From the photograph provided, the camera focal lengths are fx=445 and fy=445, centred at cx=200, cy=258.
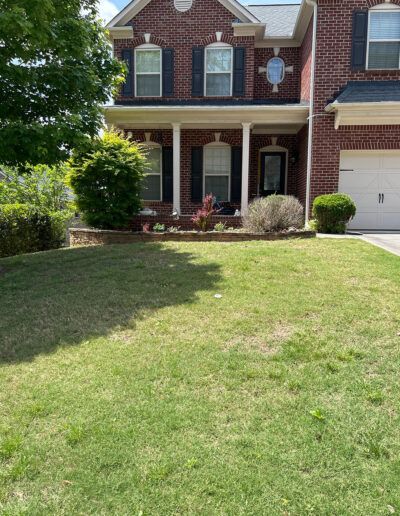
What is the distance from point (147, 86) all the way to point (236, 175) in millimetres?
4147

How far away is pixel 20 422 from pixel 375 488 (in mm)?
2294

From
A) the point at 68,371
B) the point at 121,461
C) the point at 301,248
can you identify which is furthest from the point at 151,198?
the point at 121,461

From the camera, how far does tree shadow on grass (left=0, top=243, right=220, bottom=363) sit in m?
4.64

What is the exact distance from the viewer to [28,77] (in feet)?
24.1

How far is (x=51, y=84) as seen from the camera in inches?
303

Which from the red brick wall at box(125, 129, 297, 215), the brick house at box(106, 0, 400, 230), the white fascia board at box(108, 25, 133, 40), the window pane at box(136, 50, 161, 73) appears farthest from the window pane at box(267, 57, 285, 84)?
the white fascia board at box(108, 25, 133, 40)

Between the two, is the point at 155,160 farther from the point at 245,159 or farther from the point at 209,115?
the point at 245,159

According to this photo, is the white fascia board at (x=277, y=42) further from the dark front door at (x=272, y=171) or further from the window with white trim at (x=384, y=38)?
the dark front door at (x=272, y=171)

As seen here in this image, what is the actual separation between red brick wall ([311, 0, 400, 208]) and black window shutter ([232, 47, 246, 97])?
9.58ft

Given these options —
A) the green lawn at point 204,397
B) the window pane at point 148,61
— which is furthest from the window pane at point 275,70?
the green lawn at point 204,397

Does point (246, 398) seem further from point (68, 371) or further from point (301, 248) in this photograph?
point (301, 248)

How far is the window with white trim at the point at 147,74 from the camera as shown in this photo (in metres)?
14.5

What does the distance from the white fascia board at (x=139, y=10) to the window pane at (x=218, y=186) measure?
16.2ft

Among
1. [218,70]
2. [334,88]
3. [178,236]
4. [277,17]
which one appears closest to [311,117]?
[334,88]
